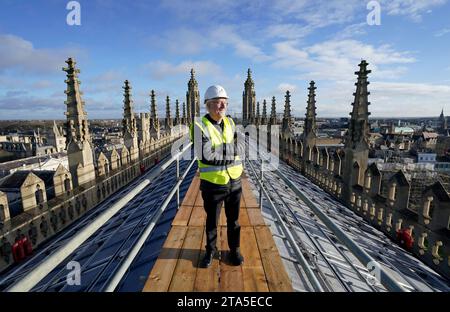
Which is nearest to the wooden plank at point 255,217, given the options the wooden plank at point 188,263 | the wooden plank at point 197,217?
the wooden plank at point 197,217

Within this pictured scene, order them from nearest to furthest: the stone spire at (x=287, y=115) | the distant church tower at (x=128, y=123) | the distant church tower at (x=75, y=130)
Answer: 1. the distant church tower at (x=75, y=130)
2. the distant church tower at (x=128, y=123)
3. the stone spire at (x=287, y=115)

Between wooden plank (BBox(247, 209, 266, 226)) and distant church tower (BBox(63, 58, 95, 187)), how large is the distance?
7.99m

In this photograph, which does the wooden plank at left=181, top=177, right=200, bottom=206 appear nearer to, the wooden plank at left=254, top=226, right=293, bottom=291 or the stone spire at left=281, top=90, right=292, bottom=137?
the wooden plank at left=254, top=226, right=293, bottom=291

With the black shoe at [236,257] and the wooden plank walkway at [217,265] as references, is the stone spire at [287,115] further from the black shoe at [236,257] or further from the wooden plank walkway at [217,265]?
the black shoe at [236,257]

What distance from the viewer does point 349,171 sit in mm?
11719

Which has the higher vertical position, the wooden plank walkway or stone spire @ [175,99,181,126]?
stone spire @ [175,99,181,126]

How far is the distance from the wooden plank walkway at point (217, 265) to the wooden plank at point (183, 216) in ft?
0.08

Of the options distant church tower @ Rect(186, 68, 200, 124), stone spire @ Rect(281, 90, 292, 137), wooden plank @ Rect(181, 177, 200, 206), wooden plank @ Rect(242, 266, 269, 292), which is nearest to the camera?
wooden plank @ Rect(242, 266, 269, 292)

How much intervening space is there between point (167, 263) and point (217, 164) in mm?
1997

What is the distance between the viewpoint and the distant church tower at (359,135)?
1138cm

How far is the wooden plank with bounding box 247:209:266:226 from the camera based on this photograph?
5.95m

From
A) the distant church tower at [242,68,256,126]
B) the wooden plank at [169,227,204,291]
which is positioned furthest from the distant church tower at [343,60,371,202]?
the distant church tower at [242,68,256,126]

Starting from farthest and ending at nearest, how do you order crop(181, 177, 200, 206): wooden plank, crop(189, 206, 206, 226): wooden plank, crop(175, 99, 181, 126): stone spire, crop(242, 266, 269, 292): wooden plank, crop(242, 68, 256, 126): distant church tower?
1. crop(175, 99, 181, 126): stone spire
2. crop(242, 68, 256, 126): distant church tower
3. crop(181, 177, 200, 206): wooden plank
4. crop(189, 206, 206, 226): wooden plank
5. crop(242, 266, 269, 292): wooden plank
